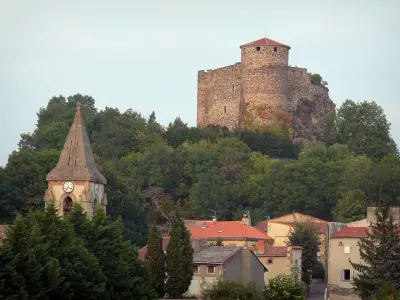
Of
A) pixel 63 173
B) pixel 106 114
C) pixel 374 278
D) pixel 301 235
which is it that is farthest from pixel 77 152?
pixel 106 114

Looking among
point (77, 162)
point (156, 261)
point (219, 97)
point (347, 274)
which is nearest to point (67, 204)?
point (77, 162)

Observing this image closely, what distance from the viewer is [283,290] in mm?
78750

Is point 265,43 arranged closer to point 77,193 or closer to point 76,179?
point 76,179

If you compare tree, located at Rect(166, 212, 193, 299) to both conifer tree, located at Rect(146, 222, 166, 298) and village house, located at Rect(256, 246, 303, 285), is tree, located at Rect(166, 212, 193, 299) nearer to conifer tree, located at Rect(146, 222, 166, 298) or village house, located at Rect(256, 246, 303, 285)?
conifer tree, located at Rect(146, 222, 166, 298)

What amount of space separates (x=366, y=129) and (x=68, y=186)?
43.4m

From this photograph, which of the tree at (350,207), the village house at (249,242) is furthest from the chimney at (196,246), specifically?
the tree at (350,207)

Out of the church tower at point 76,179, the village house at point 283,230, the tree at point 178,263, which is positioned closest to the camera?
the tree at point 178,263

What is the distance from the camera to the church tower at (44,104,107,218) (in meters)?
89.4

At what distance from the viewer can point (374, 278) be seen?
7856 centimetres

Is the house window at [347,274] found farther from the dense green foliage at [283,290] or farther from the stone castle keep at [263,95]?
the stone castle keep at [263,95]

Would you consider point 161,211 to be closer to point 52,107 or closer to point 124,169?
point 124,169

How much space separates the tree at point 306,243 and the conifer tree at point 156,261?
→ 13368 mm

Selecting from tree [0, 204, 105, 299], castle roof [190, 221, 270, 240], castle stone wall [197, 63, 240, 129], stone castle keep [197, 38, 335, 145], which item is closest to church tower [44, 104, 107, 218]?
castle roof [190, 221, 270, 240]

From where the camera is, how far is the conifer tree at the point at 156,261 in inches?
3177
